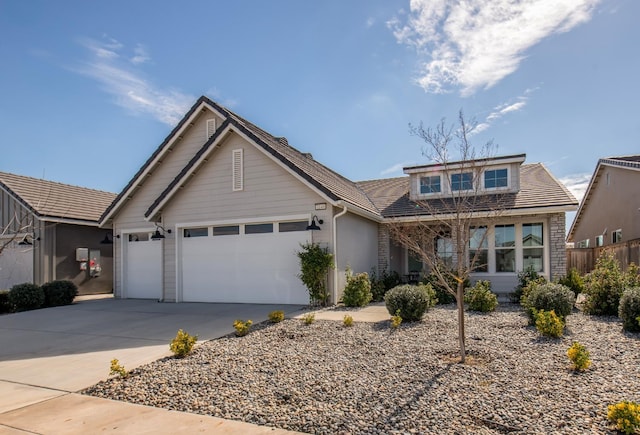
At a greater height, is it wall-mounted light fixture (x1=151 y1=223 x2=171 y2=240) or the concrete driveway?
wall-mounted light fixture (x1=151 y1=223 x2=171 y2=240)

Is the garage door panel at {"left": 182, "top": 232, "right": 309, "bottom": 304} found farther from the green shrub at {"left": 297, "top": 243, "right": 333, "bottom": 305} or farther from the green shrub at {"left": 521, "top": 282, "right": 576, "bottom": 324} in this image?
the green shrub at {"left": 521, "top": 282, "right": 576, "bottom": 324}

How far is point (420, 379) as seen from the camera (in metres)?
5.11

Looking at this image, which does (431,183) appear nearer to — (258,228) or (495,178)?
(495,178)

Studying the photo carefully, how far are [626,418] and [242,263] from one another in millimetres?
10856

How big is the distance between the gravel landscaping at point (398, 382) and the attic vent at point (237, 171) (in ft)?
20.6

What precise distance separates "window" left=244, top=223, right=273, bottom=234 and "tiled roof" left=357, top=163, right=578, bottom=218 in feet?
15.4

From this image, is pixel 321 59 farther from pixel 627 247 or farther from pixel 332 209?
pixel 627 247

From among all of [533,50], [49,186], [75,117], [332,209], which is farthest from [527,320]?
[49,186]

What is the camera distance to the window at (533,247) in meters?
13.5

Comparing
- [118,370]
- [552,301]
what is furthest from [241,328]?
[552,301]

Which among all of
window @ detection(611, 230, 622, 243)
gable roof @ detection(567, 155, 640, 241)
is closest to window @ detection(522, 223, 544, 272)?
gable roof @ detection(567, 155, 640, 241)

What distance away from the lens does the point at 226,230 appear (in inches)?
530

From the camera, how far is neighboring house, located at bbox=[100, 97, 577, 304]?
12352 mm

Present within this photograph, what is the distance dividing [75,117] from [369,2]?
28.7ft
